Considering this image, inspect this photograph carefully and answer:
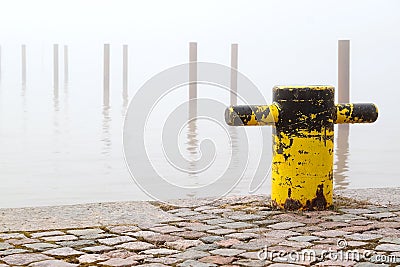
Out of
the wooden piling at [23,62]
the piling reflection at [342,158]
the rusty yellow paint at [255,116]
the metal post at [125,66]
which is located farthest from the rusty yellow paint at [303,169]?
the wooden piling at [23,62]

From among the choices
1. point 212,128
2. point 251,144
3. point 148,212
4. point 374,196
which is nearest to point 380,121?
point 212,128

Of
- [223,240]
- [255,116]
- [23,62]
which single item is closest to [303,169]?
[255,116]

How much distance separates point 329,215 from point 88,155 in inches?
225

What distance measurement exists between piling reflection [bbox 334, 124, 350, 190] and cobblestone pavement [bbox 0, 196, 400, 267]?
326 centimetres

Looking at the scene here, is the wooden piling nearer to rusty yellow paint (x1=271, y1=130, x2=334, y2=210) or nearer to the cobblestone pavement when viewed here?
rusty yellow paint (x1=271, y1=130, x2=334, y2=210)

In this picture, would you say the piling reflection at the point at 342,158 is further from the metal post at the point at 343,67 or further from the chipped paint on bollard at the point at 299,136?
the chipped paint on bollard at the point at 299,136

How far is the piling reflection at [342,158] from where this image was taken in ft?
25.4

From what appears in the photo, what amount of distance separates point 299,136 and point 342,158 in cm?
574

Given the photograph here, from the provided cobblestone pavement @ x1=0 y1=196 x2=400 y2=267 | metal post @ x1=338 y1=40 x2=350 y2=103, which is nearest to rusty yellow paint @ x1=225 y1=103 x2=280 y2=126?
cobblestone pavement @ x1=0 y1=196 x2=400 y2=267

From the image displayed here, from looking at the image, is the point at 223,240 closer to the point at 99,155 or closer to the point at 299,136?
the point at 299,136

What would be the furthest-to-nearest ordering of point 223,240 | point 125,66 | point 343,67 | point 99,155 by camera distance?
point 125,66, point 343,67, point 99,155, point 223,240

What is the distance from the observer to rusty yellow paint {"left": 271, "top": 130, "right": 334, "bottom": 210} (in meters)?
4.29

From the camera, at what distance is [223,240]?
12.0ft

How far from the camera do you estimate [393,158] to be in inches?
389
